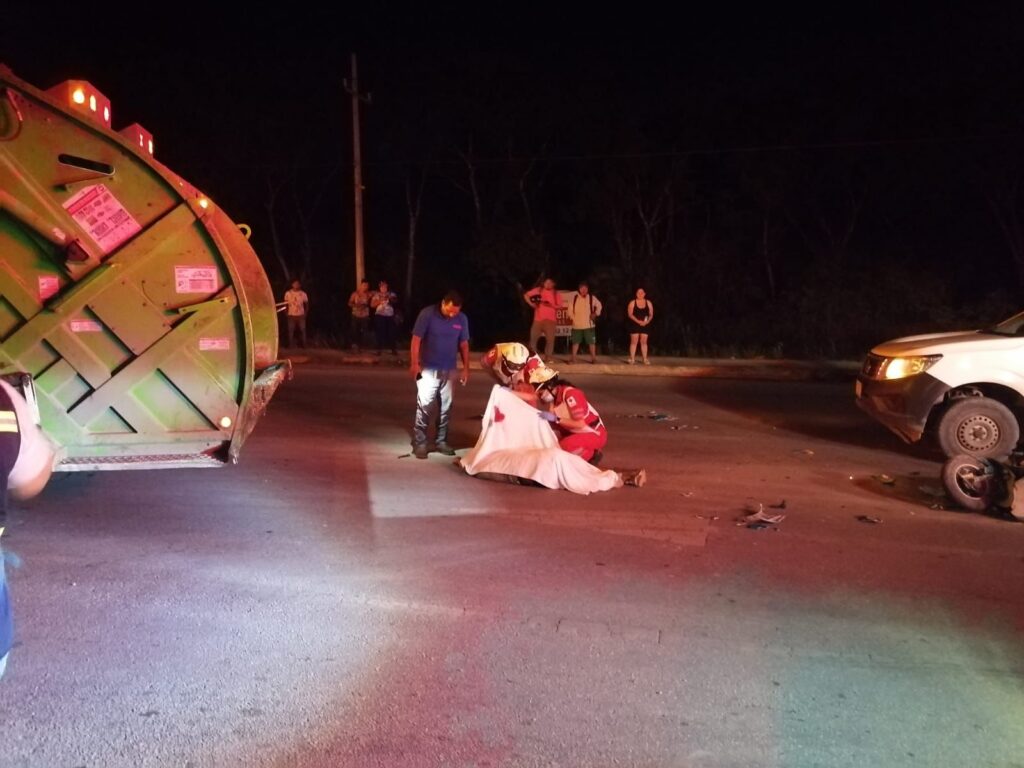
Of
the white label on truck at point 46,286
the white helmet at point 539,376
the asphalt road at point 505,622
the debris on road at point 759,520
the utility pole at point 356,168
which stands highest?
the utility pole at point 356,168

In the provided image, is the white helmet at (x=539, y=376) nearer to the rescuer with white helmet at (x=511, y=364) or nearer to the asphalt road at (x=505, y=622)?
the rescuer with white helmet at (x=511, y=364)

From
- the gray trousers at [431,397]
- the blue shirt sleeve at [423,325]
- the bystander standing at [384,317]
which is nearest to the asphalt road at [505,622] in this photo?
the gray trousers at [431,397]

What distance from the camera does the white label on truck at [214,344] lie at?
6.49 metres

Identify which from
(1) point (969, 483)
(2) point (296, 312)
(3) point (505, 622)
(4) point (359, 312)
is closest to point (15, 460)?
(3) point (505, 622)

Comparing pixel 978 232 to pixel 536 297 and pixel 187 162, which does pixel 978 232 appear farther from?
pixel 187 162

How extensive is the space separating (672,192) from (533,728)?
27.6m

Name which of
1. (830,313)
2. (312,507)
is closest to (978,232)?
(830,313)

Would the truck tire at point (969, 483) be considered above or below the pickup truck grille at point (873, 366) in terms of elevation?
below

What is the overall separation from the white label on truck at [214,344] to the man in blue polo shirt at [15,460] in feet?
9.78

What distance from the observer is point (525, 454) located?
27.5ft

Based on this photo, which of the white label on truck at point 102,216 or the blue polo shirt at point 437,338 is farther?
the blue polo shirt at point 437,338

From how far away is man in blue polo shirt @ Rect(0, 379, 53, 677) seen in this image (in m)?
2.98

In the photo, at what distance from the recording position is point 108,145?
6102 mm

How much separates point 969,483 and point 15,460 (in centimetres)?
669
